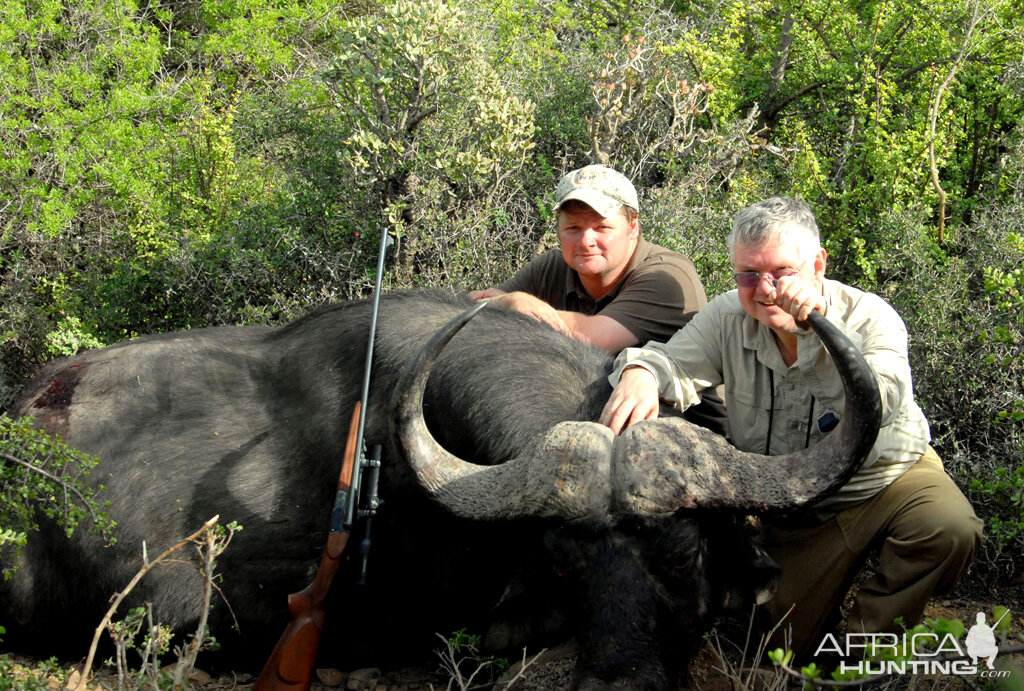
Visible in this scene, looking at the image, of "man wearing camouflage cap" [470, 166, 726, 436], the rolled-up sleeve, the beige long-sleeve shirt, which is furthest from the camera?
"man wearing camouflage cap" [470, 166, 726, 436]

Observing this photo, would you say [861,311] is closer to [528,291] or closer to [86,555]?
[528,291]

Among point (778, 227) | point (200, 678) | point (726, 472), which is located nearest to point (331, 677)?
point (200, 678)

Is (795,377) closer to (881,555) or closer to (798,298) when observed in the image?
(798,298)

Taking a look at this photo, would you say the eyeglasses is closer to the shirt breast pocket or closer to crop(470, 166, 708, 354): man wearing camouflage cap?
the shirt breast pocket

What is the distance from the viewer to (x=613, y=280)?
5023 mm

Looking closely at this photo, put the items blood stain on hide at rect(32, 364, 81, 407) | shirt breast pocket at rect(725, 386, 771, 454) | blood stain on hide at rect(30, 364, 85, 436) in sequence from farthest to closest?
1. blood stain on hide at rect(32, 364, 81, 407)
2. blood stain on hide at rect(30, 364, 85, 436)
3. shirt breast pocket at rect(725, 386, 771, 454)

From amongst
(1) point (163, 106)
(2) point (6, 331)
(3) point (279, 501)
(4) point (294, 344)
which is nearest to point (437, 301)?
(4) point (294, 344)

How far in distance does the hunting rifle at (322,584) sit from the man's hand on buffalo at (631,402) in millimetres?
926

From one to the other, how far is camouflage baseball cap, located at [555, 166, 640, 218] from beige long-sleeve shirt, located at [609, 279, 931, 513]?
0.97 meters

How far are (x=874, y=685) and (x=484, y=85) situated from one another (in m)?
4.94

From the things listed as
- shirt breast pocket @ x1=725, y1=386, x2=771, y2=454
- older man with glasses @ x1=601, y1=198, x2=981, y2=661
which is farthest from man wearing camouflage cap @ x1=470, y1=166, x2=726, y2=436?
older man with glasses @ x1=601, y1=198, x2=981, y2=661

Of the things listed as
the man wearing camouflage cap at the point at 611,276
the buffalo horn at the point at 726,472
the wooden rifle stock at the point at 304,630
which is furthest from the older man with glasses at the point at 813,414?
the wooden rifle stock at the point at 304,630

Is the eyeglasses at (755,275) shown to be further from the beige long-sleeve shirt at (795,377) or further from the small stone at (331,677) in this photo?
the small stone at (331,677)

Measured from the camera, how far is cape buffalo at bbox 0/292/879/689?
3035 millimetres
